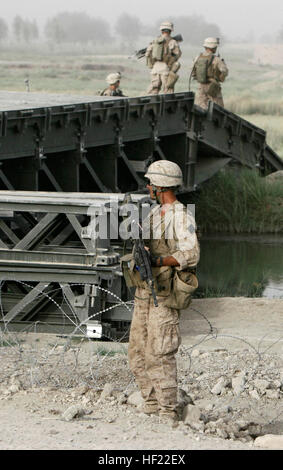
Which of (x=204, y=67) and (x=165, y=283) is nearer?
(x=165, y=283)

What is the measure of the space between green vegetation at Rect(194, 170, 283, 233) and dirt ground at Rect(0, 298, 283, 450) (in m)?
10.0

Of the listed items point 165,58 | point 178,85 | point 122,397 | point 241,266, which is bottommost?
point 241,266

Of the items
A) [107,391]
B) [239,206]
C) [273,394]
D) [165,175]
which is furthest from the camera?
[239,206]

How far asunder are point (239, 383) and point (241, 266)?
32.3 feet

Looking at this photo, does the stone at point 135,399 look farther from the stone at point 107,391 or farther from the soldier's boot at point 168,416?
the soldier's boot at point 168,416

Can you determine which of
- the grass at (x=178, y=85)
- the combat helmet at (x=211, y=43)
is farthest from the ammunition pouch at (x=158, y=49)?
the grass at (x=178, y=85)

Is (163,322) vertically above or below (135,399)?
above

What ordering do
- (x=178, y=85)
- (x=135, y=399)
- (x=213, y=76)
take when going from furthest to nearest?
(x=178, y=85)
(x=213, y=76)
(x=135, y=399)

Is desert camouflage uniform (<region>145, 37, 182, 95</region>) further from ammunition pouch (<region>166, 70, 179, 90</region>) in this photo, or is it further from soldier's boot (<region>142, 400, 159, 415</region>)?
soldier's boot (<region>142, 400, 159, 415</region>)

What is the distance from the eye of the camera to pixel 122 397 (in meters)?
7.51

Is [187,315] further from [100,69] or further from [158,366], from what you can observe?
[100,69]

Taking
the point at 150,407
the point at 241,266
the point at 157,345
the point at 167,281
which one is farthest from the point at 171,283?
the point at 241,266

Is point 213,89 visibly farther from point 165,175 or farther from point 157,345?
point 157,345

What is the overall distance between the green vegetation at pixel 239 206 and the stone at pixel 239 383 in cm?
1226
